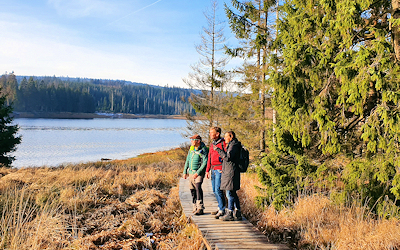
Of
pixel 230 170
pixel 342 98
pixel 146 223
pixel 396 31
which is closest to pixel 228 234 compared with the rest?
pixel 230 170

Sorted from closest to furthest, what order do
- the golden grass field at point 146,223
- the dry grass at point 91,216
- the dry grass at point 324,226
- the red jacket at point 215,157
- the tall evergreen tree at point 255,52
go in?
the dry grass at point 324,226 → the golden grass field at point 146,223 → the dry grass at point 91,216 → the red jacket at point 215,157 → the tall evergreen tree at point 255,52

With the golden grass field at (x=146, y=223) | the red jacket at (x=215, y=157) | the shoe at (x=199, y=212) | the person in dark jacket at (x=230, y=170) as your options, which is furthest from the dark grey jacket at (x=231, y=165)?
the golden grass field at (x=146, y=223)

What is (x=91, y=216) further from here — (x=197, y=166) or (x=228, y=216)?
(x=228, y=216)

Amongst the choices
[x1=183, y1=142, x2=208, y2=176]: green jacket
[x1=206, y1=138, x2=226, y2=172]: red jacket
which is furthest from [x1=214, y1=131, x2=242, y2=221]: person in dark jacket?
[x1=183, y1=142, x2=208, y2=176]: green jacket

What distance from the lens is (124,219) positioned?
618cm

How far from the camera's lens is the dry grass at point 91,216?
4688 millimetres

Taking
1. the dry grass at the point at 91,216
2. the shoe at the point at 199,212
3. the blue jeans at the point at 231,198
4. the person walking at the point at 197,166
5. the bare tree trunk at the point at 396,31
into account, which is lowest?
the dry grass at the point at 91,216

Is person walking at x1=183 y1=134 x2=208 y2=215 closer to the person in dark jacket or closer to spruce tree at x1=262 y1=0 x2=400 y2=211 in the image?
the person in dark jacket

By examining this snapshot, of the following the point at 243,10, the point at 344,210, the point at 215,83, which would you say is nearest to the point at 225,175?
the point at 344,210

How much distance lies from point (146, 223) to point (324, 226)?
11.8 ft

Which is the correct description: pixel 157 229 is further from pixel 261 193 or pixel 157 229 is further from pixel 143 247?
pixel 261 193

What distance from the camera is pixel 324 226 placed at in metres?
4.70

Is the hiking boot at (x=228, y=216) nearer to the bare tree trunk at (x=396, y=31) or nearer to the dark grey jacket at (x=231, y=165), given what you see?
the dark grey jacket at (x=231, y=165)

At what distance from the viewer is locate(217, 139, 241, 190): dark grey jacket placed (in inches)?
201
